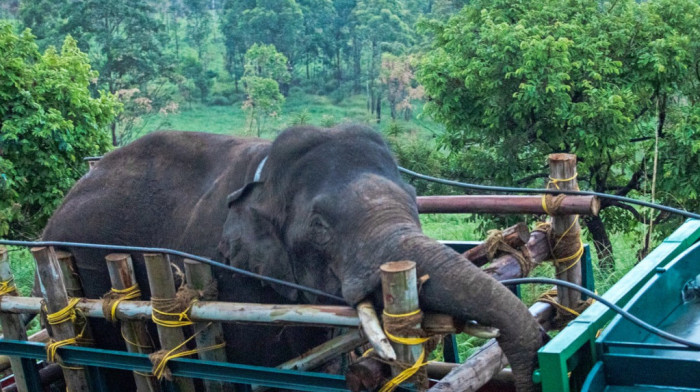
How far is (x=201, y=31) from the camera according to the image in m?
46.7

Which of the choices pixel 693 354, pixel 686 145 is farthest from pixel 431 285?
pixel 686 145

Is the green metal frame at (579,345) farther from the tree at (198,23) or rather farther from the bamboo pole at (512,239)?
the tree at (198,23)

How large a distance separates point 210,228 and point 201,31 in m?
44.2

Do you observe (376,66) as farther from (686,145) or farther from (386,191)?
(386,191)

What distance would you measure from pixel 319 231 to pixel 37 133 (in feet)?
29.1

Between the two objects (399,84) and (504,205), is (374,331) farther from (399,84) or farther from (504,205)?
(399,84)

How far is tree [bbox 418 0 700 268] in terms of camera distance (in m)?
10.7

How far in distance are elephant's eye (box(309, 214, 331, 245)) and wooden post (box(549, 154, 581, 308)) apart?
4.28 feet

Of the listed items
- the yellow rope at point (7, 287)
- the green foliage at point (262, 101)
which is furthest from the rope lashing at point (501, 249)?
the green foliage at point (262, 101)

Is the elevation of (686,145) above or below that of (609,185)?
above

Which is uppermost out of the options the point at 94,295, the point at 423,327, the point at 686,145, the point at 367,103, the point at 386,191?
the point at 386,191

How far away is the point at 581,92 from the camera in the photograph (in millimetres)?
11242

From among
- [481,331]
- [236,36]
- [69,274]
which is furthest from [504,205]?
[236,36]

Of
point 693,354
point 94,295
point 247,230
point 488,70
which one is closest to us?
point 693,354
